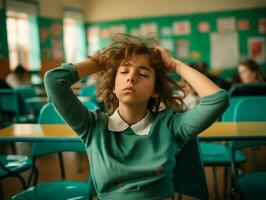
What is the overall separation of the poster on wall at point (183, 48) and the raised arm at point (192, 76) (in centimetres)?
686

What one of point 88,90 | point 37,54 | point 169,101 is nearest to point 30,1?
point 37,54

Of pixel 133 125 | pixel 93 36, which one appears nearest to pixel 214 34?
pixel 93 36

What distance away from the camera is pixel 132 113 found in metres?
1.20

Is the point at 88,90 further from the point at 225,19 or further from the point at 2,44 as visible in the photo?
the point at 225,19

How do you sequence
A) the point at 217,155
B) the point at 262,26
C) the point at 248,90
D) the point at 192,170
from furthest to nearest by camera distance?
the point at 262,26
the point at 248,90
the point at 217,155
the point at 192,170

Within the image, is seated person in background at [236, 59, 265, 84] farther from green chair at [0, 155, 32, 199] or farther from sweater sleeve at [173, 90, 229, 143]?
sweater sleeve at [173, 90, 229, 143]

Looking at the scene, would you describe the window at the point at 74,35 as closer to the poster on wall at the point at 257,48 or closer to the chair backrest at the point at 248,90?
the poster on wall at the point at 257,48

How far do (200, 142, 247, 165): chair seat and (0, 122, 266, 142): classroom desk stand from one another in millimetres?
330

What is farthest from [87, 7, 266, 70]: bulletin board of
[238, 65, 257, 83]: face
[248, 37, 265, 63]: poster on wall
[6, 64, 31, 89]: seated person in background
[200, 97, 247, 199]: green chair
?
[200, 97, 247, 199]: green chair

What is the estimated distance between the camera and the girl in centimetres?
112

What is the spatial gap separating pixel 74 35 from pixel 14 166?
661 cm

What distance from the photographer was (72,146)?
197 centimetres

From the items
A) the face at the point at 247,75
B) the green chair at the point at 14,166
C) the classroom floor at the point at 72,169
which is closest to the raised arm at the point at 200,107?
the green chair at the point at 14,166

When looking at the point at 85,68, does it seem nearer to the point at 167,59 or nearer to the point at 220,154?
the point at 167,59
